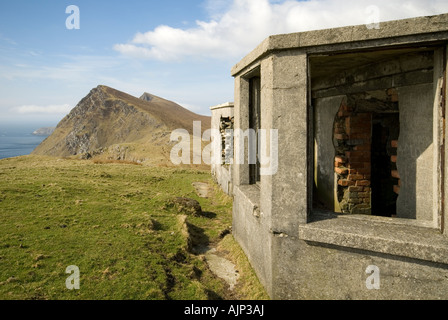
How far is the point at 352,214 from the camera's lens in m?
4.02

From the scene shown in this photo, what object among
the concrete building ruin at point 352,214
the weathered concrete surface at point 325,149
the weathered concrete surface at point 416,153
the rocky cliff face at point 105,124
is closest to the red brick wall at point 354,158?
the weathered concrete surface at point 325,149

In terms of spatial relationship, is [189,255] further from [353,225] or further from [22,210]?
[22,210]

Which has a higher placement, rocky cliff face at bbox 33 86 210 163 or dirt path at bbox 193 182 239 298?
rocky cliff face at bbox 33 86 210 163

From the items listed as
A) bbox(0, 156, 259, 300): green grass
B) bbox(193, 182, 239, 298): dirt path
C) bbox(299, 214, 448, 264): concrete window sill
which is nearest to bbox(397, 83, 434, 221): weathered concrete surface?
bbox(299, 214, 448, 264): concrete window sill

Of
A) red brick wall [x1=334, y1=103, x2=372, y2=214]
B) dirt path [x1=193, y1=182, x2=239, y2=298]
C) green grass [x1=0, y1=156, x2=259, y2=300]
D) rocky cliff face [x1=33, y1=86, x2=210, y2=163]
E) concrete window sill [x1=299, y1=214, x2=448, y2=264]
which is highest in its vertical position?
rocky cliff face [x1=33, y1=86, x2=210, y2=163]

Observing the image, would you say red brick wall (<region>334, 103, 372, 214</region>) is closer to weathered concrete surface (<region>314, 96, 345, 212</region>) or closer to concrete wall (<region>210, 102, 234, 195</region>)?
weathered concrete surface (<region>314, 96, 345, 212</region>)

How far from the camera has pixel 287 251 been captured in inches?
144

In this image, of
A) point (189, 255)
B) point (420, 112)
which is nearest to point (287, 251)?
point (189, 255)

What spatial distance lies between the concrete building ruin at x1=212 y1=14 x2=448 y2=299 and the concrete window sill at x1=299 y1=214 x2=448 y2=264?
0.03 ft

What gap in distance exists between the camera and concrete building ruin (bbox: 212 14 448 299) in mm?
3094

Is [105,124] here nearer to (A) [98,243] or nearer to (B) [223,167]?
(B) [223,167]

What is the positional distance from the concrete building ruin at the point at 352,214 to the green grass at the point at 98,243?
1.28 metres

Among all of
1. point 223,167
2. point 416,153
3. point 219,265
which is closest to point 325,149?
point 416,153

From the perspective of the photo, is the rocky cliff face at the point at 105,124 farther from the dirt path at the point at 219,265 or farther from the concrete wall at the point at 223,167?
the dirt path at the point at 219,265
